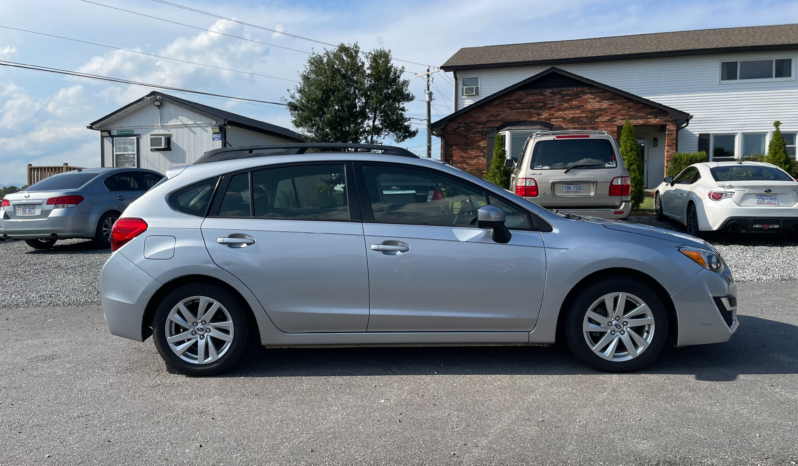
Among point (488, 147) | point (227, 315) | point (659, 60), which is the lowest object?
point (227, 315)

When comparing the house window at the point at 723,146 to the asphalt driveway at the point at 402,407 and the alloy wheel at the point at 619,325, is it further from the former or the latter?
the alloy wheel at the point at 619,325

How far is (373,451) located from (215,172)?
2428 mm

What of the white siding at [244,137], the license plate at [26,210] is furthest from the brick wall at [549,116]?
the license plate at [26,210]

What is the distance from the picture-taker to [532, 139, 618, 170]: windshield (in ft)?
31.1

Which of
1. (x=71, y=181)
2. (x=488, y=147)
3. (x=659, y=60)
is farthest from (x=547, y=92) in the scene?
(x=71, y=181)

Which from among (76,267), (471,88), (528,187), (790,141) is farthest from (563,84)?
(76,267)

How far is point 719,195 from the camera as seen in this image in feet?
33.4

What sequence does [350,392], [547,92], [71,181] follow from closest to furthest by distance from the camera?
1. [350,392]
2. [71,181]
3. [547,92]

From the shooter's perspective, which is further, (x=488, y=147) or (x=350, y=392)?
(x=488, y=147)

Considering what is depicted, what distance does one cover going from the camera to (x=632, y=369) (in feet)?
14.0

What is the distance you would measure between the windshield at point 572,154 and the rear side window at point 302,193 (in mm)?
5914

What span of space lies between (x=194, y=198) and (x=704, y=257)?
3.75 m

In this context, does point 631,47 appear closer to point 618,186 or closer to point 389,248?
point 618,186

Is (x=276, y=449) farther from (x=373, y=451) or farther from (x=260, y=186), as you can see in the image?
(x=260, y=186)
